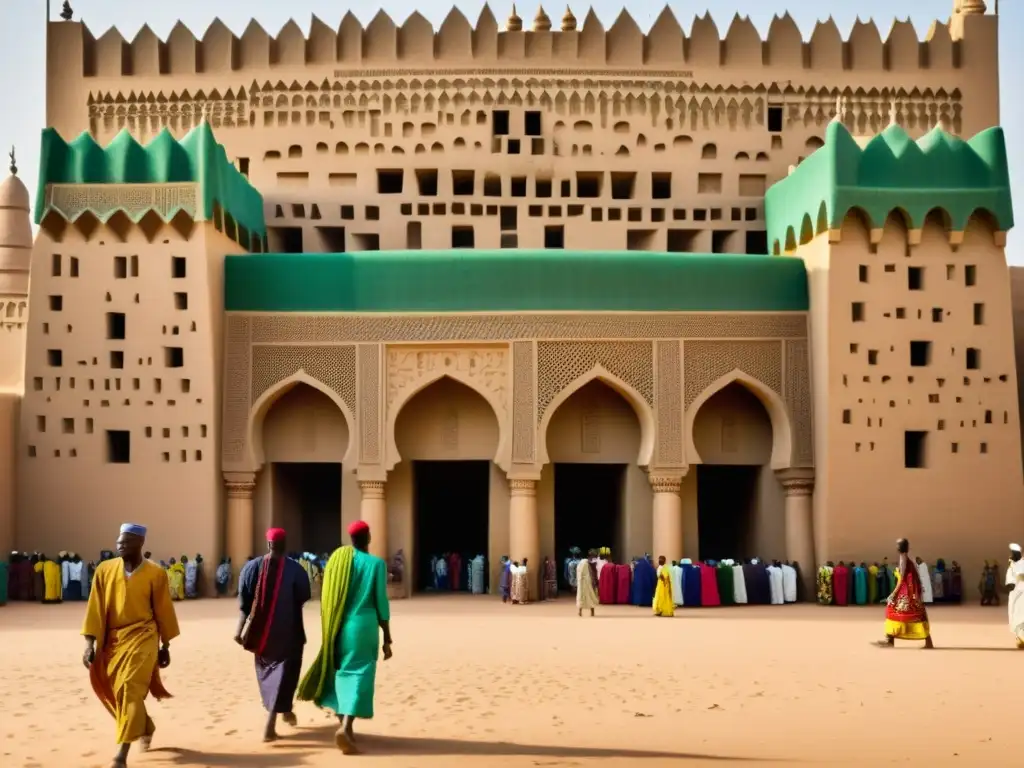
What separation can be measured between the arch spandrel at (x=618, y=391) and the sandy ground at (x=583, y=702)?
18.8ft

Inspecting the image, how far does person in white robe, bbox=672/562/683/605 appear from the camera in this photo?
1922 cm

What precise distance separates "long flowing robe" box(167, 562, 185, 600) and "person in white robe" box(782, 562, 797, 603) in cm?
873

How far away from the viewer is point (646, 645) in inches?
512

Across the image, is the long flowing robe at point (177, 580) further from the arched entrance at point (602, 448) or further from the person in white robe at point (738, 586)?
the person in white robe at point (738, 586)

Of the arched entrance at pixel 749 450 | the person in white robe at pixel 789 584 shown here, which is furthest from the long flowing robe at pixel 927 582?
the arched entrance at pixel 749 450

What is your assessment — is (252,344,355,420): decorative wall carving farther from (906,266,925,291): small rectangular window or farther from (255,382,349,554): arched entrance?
(906,266,925,291): small rectangular window

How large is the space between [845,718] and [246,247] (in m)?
16.0

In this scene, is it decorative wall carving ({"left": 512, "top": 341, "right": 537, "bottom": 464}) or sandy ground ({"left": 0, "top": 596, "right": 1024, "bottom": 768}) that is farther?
decorative wall carving ({"left": 512, "top": 341, "right": 537, "bottom": 464})

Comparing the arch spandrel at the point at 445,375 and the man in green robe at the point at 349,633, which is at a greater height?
the arch spandrel at the point at 445,375

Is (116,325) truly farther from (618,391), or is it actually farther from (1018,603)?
(1018,603)

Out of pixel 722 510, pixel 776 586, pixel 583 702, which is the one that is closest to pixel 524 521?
pixel 776 586

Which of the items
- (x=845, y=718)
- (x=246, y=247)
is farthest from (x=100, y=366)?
(x=845, y=718)

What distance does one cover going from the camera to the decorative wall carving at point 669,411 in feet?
66.8

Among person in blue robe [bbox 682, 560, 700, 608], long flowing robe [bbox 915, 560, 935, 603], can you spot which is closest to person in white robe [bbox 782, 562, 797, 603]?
person in blue robe [bbox 682, 560, 700, 608]
